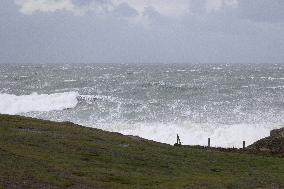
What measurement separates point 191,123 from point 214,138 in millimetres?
8171

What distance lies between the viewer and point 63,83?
460 ft

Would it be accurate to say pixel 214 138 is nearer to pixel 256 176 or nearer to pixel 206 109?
pixel 206 109

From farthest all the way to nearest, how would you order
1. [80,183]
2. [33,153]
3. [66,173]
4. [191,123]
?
[191,123], [33,153], [66,173], [80,183]

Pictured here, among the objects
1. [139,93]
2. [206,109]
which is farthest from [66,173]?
[139,93]

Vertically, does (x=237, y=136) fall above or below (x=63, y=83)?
below

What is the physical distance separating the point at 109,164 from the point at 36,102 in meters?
77.3

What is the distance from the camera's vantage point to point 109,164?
26500 mm

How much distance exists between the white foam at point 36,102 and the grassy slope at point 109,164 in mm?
58905

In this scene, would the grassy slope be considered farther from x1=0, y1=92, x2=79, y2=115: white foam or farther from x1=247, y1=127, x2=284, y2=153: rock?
x1=0, y1=92, x2=79, y2=115: white foam

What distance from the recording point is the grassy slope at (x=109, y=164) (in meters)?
22.3

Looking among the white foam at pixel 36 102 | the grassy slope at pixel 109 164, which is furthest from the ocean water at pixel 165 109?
the grassy slope at pixel 109 164

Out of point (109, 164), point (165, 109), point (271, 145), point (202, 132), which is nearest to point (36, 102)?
point (165, 109)

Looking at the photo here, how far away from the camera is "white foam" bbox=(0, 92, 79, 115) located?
95.5 metres

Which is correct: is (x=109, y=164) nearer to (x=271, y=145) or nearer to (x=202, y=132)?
(x=271, y=145)
